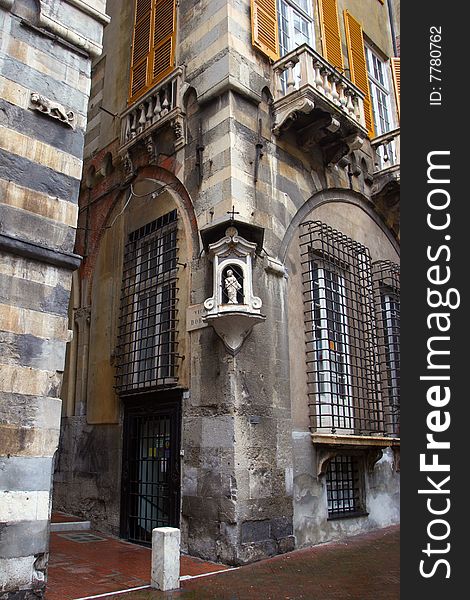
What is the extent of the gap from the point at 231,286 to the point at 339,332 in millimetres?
2674

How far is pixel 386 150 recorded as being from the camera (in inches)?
509

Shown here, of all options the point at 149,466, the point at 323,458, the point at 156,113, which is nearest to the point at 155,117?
the point at 156,113

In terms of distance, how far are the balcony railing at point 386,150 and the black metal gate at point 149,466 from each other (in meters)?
7.28

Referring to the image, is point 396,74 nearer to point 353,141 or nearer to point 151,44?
point 353,141

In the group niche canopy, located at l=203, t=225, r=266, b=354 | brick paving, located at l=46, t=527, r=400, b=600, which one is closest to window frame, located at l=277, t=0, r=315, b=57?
niche canopy, located at l=203, t=225, r=266, b=354

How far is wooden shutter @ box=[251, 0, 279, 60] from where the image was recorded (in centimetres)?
980

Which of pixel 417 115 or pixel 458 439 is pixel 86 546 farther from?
pixel 417 115

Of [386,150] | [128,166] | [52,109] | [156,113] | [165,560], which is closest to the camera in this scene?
[165,560]

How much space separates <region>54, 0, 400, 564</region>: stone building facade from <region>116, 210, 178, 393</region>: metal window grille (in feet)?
0.14

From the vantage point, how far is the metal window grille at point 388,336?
1126cm

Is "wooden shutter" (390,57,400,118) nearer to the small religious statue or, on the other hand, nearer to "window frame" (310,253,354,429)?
"window frame" (310,253,354,429)

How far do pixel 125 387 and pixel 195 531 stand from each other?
9.85 ft

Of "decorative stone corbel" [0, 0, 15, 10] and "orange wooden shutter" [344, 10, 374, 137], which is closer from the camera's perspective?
"decorative stone corbel" [0, 0, 15, 10]

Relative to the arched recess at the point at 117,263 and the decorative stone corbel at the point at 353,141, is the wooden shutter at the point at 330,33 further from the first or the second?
the arched recess at the point at 117,263
